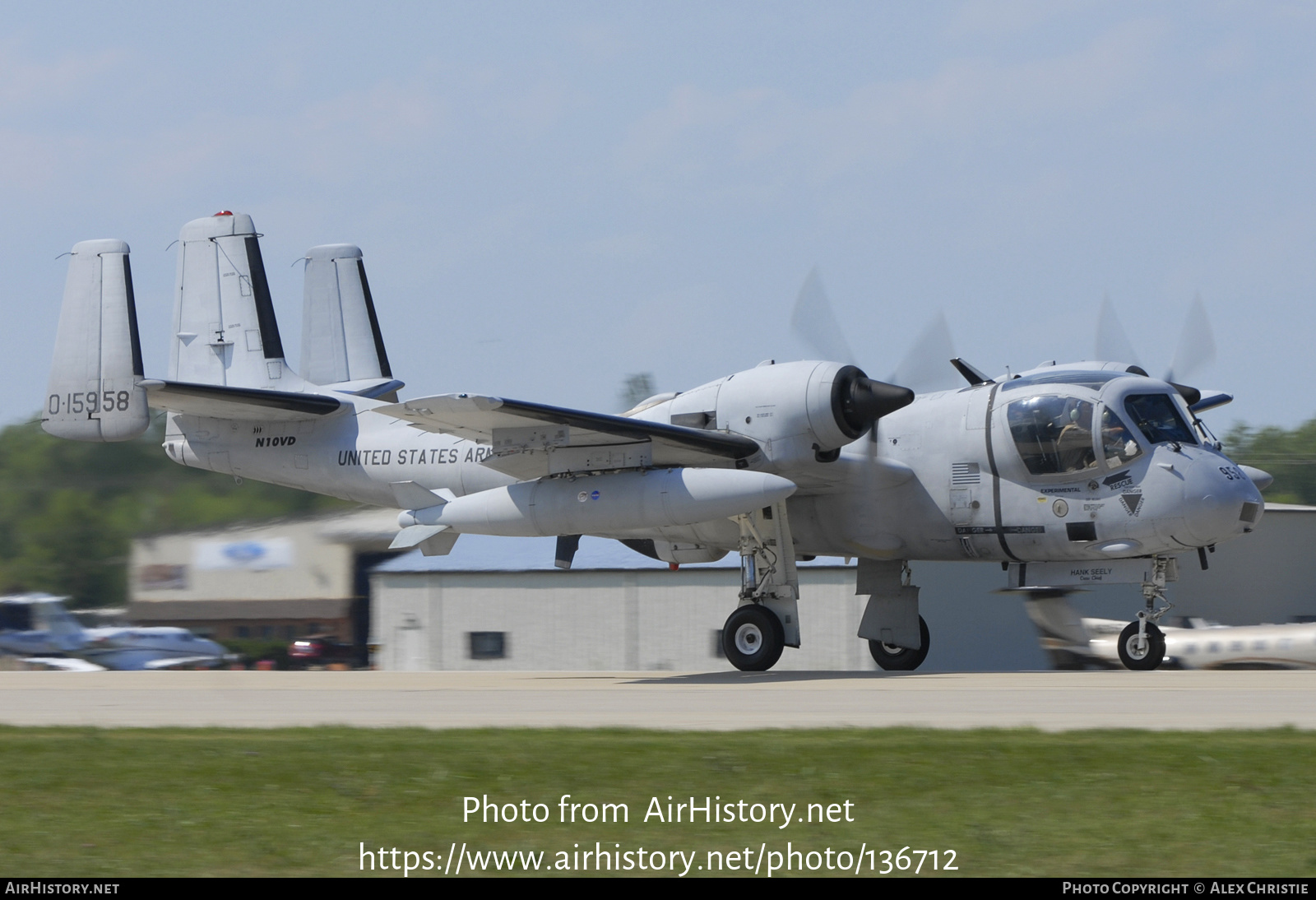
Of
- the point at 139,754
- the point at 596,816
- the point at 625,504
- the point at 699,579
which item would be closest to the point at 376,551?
the point at 699,579

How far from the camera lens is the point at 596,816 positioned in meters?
8.09

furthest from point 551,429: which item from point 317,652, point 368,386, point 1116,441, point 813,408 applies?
point 317,652

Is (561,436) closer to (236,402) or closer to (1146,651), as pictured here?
(236,402)

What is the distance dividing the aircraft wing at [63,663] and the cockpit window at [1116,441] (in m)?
19.7

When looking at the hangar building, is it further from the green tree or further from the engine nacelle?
the green tree

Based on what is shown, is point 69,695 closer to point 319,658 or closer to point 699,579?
point 319,658

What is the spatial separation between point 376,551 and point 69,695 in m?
13.3

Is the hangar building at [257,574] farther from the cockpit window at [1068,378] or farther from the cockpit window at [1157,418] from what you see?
the cockpit window at [1157,418]

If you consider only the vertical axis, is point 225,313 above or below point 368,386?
above

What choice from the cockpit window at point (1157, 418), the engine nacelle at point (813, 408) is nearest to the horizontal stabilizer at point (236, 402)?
the engine nacelle at point (813, 408)

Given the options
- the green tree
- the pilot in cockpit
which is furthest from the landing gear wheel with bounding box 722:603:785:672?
the green tree

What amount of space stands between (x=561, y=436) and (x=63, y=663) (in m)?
14.7

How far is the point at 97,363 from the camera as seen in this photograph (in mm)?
23922

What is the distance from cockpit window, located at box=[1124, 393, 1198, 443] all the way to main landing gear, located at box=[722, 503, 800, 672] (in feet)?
16.0
